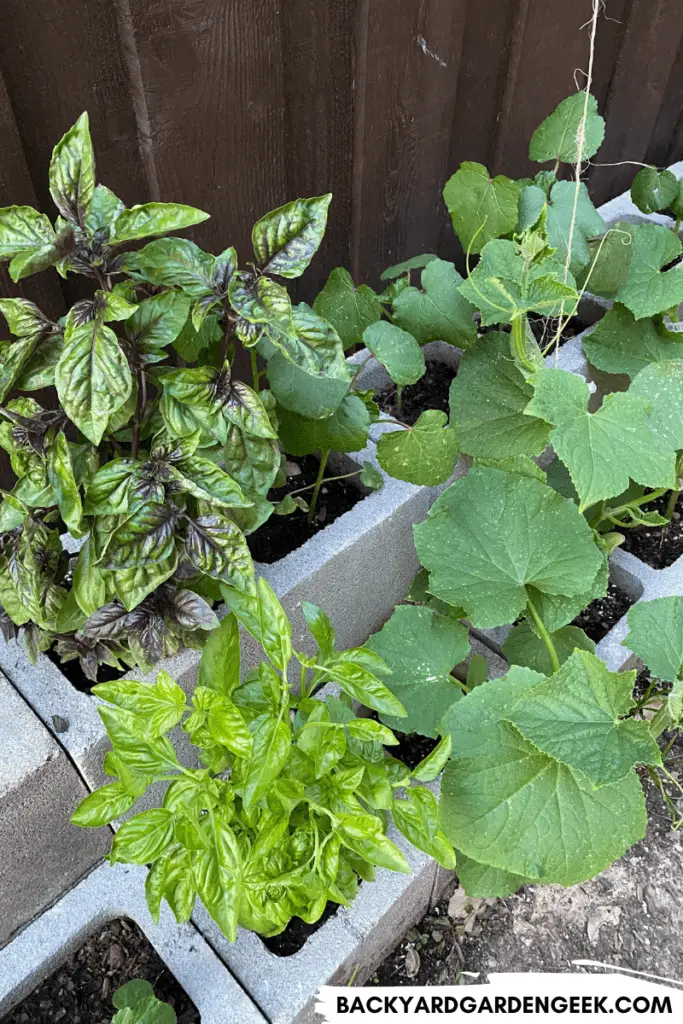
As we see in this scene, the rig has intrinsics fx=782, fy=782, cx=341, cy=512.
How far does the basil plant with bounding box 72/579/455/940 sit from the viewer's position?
807mm

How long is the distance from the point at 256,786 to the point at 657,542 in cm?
114

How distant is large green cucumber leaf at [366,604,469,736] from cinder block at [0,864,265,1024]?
1.31 ft

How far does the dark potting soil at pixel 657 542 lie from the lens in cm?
158

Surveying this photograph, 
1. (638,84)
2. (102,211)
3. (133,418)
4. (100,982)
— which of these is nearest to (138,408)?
(133,418)

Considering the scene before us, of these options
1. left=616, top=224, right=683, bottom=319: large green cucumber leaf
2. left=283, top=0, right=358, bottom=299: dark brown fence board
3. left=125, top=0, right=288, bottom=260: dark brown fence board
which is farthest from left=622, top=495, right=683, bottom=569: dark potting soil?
left=125, top=0, right=288, bottom=260: dark brown fence board

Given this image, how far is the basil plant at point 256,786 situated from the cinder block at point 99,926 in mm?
182

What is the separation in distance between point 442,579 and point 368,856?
1.49ft

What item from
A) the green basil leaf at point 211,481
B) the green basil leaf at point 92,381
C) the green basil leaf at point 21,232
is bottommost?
the green basil leaf at point 211,481

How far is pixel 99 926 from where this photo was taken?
1.09 m

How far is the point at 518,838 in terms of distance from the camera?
99 cm

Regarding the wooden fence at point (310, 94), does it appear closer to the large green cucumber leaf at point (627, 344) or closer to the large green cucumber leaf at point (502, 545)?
the large green cucumber leaf at point (627, 344)

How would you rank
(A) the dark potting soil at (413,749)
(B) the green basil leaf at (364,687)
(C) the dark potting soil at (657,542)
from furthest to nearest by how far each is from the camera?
(C) the dark potting soil at (657,542) → (A) the dark potting soil at (413,749) → (B) the green basil leaf at (364,687)

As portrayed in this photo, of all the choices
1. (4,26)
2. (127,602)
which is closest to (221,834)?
(127,602)

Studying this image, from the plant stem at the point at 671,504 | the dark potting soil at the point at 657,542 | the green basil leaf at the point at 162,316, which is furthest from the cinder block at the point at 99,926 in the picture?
the plant stem at the point at 671,504
